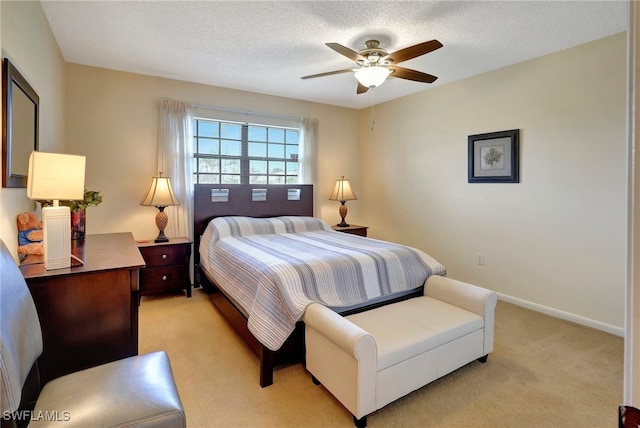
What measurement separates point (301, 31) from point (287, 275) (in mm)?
1960

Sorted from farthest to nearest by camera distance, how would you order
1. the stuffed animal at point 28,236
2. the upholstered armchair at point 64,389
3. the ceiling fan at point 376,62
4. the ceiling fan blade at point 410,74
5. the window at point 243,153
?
the window at point 243,153
the ceiling fan blade at point 410,74
the ceiling fan at point 376,62
the stuffed animal at point 28,236
the upholstered armchair at point 64,389

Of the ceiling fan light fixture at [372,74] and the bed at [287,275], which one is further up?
the ceiling fan light fixture at [372,74]

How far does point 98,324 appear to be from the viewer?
173 cm

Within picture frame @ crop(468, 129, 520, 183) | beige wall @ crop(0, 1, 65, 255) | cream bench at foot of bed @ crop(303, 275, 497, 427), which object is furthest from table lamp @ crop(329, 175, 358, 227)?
beige wall @ crop(0, 1, 65, 255)

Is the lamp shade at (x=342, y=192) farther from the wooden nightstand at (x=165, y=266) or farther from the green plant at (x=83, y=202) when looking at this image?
the green plant at (x=83, y=202)

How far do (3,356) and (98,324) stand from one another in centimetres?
80

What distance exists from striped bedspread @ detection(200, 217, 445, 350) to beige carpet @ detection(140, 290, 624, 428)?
0.36m

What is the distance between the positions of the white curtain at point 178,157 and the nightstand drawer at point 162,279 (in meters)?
0.51

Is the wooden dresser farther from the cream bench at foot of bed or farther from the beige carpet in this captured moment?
the cream bench at foot of bed

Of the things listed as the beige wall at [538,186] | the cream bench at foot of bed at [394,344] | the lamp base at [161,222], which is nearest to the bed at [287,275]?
the cream bench at foot of bed at [394,344]

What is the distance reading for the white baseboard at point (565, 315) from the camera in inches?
109

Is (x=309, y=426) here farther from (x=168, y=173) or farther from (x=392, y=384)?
(x=168, y=173)

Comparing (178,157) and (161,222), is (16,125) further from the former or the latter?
(178,157)

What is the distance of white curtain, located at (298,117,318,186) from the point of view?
4.70 m
